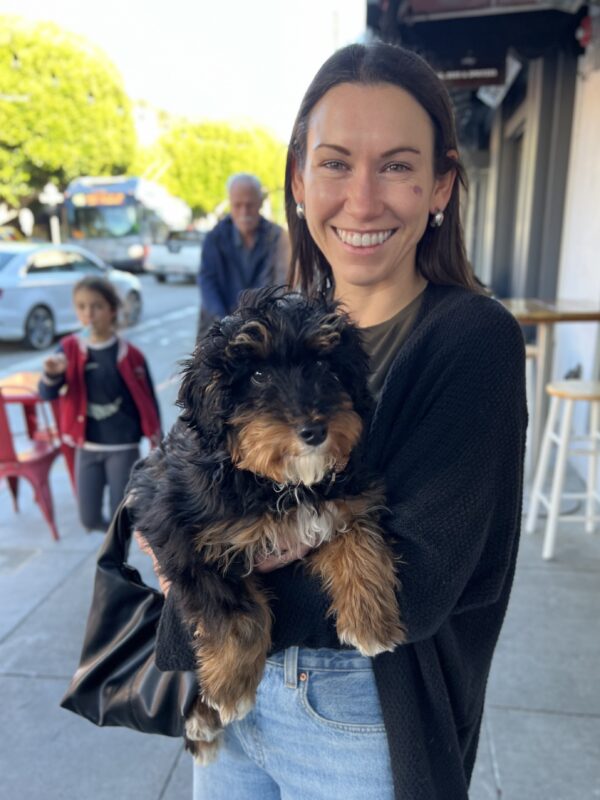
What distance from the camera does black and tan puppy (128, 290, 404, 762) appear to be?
4.50 feet

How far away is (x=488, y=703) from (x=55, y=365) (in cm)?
357

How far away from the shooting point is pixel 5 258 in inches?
511

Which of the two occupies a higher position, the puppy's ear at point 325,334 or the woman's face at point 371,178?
the woman's face at point 371,178

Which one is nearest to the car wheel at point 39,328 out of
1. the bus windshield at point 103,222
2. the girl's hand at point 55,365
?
the girl's hand at point 55,365

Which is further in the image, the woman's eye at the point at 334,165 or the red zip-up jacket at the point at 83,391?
the red zip-up jacket at the point at 83,391

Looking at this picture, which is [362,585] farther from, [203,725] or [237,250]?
[237,250]

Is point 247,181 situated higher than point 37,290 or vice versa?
point 247,181

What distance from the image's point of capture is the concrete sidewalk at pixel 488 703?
9.34ft

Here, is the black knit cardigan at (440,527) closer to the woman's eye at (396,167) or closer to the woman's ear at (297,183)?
the woman's eye at (396,167)

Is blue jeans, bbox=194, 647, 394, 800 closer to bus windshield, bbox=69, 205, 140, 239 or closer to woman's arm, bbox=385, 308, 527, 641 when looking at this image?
woman's arm, bbox=385, 308, 527, 641

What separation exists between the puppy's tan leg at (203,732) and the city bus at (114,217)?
95.1 feet

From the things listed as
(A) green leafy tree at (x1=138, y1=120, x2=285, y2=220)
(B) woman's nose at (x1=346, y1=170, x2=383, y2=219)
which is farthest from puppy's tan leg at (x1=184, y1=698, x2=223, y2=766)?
(A) green leafy tree at (x1=138, y1=120, x2=285, y2=220)

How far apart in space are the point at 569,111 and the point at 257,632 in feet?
24.2

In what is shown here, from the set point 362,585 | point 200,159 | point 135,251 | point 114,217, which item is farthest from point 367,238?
point 200,159
